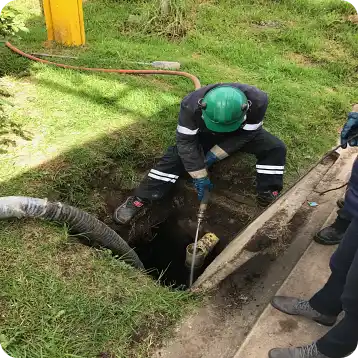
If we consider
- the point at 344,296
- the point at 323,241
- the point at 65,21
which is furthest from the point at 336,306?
the point at 65,21

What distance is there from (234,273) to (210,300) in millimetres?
362

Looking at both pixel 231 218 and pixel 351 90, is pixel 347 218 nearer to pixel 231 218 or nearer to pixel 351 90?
pixel 231 218

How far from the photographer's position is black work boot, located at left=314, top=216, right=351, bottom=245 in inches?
125

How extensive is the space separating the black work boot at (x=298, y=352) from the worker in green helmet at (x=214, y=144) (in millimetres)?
1441

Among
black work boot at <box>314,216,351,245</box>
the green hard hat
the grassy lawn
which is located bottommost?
black work boot at <box>314,216,351,245</box>

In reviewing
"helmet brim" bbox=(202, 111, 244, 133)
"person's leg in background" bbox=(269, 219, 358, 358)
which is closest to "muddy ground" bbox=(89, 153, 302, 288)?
"helmet brim" bbox=(202, 111, 244, 133)

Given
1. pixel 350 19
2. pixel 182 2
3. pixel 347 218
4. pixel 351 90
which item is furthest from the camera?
pixel 350 19

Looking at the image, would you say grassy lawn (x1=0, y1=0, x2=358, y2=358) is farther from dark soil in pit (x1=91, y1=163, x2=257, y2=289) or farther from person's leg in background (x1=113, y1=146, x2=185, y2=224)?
dark soil in pit (x1=91, y1=163, x2=257, y2=289)

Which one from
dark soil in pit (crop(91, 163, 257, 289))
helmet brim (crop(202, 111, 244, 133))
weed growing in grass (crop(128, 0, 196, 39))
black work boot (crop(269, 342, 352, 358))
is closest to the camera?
black work boot (crop(269, 342, 352, 358))

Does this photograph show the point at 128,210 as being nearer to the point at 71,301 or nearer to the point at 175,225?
the point at 175,225

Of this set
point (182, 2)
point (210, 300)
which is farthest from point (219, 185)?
point (182, 2)

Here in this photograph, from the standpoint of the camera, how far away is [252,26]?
23.9 ft

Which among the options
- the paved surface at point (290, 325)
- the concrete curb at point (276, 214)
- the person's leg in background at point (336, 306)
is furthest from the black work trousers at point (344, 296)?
the concrete curb at point (276, 214)

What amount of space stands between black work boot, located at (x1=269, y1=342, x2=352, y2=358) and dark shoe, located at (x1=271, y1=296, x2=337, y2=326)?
24 cm
